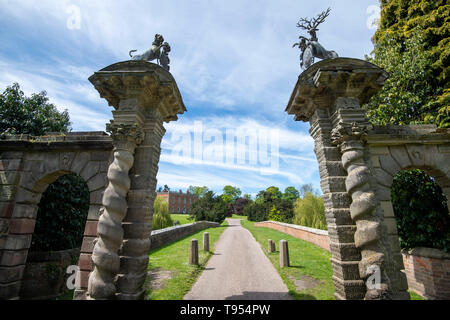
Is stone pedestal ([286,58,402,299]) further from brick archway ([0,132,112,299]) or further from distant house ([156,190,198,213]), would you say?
distant house ([156,190,198,213])

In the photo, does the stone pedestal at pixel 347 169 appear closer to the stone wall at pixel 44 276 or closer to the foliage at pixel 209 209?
the stone wall at pixel 44 276

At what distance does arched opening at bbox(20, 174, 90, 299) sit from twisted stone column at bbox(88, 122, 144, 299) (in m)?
3.31

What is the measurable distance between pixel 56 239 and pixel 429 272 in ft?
33.9

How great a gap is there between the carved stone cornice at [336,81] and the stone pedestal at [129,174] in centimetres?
313

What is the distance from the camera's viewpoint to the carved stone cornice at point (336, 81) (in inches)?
167

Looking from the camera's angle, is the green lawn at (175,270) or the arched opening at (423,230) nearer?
the green lawn at (175,270)

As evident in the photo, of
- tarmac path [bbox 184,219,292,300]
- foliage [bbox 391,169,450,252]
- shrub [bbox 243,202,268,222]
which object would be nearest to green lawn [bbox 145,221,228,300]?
tarmac path [bbox 184,219,292,300]

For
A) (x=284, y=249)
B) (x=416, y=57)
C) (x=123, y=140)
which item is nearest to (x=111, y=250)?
(x=123, y=140)

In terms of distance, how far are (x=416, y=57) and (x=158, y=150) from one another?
982 cm

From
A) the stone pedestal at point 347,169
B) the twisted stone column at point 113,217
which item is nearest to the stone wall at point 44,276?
the twisted stone column at point 113,217

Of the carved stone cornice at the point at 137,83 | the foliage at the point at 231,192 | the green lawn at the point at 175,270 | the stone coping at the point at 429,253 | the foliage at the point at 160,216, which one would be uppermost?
the foliage at the point at 231,192

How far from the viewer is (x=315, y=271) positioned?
650cm

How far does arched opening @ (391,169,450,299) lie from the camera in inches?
192

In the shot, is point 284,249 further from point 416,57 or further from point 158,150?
point 416,57
